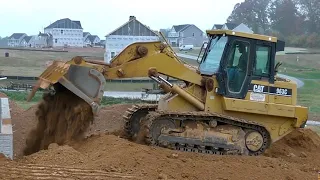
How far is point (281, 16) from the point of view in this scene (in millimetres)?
98250

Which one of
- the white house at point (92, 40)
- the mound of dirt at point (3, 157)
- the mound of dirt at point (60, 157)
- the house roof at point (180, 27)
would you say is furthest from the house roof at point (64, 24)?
the mound of dirt at point (60, 157)

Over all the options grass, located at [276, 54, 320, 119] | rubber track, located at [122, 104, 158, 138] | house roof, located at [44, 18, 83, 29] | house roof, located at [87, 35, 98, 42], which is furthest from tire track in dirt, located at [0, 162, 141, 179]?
house roof, located at [87, 35, 98, 42]

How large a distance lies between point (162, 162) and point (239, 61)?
354 cm

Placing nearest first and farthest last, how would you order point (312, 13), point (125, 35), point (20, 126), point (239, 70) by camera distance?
point (239, 70) < point (20, 126) < point (125, 35) < point (312, 13)

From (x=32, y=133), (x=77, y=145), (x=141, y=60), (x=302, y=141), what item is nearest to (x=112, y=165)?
(x=77, y=145)

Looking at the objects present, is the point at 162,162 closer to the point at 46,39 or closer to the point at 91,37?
the point at 46,39

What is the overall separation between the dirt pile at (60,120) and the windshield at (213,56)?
300 centimetres

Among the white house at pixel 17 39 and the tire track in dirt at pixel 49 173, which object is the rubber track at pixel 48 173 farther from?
the white house at pixel 17 39

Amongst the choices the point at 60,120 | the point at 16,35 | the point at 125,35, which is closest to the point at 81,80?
the point at 60,120

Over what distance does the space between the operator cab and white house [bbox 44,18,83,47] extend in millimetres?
91596

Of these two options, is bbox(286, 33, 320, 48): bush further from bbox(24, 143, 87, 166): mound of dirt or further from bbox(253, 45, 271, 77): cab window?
bbox(24, 143, 87, 166): mound of dirt

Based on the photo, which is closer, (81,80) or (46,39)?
(81,80)

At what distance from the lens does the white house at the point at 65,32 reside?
10281 centimetres

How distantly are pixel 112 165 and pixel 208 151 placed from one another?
3.13 m
